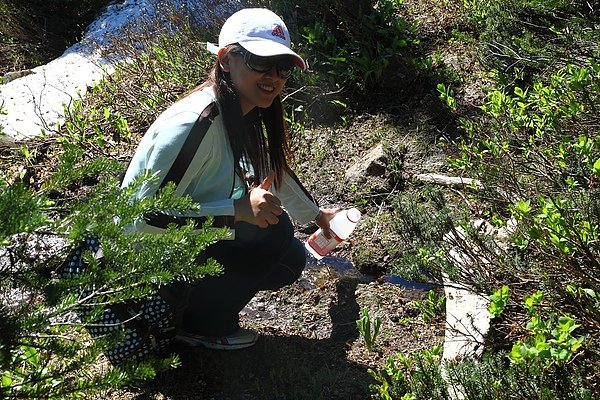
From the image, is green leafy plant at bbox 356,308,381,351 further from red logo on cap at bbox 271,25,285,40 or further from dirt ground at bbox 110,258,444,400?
red logo on cap at bbox 271,25,285,40

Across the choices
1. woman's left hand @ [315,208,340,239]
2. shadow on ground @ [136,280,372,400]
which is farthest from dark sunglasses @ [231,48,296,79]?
shadow on ground @ [136,280,372,400]

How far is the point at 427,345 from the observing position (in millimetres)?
Result: 3590

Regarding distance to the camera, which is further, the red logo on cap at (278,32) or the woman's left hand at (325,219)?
the woman's left hand at (325,219)

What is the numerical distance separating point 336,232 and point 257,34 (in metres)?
1.23

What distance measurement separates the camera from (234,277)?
3.56 meters

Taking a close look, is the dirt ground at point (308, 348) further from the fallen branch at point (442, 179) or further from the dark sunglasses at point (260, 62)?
the dark sunglasses at point (260, 62)

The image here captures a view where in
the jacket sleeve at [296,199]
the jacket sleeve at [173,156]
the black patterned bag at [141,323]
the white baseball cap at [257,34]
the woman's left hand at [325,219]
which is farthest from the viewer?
the woman's left hand at [325,219]

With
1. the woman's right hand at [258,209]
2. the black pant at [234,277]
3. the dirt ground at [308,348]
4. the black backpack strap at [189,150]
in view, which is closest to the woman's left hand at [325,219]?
the black pant at [234,277]

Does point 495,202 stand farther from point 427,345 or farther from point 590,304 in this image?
point 590,304

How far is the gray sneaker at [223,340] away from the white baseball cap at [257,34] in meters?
1.29

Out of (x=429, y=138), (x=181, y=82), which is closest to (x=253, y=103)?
(x=429, y=138)

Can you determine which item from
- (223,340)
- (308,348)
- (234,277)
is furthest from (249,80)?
(308,348)

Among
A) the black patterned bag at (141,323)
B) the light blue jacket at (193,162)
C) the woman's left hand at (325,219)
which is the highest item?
the light blue jacket at (193,162)

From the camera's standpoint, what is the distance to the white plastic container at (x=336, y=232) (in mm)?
3911
